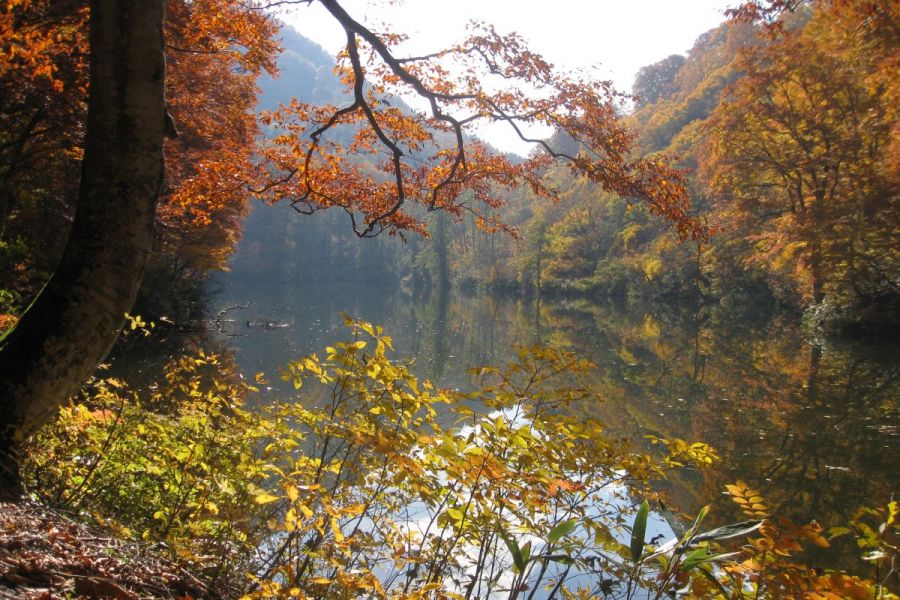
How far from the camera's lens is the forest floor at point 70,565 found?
1.60 meters

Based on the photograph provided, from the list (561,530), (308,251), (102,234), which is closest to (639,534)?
(561,530)

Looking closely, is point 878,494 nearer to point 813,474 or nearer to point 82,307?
point 813,474

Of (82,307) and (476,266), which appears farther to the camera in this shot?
(476,266)

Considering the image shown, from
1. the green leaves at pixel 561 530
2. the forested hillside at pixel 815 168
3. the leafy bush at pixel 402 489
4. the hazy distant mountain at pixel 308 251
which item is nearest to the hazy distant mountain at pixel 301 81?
the hazy distant mountain at pixel 308 251

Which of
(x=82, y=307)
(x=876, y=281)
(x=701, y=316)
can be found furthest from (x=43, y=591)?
(x=701, y=316)

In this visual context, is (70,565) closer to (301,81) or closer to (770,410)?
(770,410)

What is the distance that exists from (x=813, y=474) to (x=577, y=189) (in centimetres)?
4320

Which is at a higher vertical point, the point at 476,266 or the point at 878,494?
the point at 476,266

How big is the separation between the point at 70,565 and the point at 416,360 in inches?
428

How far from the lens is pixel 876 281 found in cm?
1625

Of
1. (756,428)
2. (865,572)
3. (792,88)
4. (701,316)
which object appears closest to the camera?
(865,572)

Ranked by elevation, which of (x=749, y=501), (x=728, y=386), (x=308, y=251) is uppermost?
(x=308, y=251)

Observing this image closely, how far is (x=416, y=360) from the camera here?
12.6 meters

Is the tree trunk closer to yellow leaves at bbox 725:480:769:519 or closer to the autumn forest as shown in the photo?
the autumn forest
